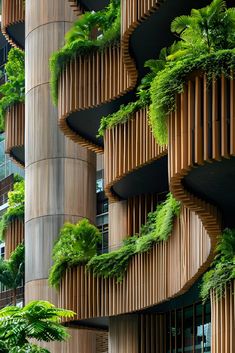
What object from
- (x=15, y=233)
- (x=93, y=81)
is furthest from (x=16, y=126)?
(x=93, y=81)

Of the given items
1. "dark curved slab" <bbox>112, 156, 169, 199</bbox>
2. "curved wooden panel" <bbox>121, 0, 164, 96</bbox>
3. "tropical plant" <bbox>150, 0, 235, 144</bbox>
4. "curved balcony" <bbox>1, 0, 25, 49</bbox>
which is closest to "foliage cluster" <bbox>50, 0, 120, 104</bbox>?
"curved wooden panel" <bbox>121, 0, 164, 96</bbox>

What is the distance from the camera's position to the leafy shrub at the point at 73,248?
34594mm

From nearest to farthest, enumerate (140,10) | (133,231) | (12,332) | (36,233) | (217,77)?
(217,77) → (12,332) → (140,10) → (133,231) → (36,233)

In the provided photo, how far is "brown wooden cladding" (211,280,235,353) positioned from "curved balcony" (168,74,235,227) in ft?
7.83

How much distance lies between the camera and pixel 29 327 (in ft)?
82.8

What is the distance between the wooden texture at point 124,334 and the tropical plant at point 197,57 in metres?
10.7

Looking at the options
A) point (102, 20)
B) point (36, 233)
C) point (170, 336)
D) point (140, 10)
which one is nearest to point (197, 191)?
point (140, 10)

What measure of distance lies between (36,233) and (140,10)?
1240cm

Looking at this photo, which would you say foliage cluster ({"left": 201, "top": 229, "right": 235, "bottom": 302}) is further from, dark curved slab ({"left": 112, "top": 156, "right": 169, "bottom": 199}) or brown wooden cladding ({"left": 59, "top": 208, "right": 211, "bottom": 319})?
dark curved slab ({"left": 112, "top": 156, "right": 169, "bottom": 199})

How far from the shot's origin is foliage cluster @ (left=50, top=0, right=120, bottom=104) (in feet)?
114

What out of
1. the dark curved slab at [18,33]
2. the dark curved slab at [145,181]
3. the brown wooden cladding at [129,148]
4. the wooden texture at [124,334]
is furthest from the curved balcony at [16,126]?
the wooden texture at [124,334]

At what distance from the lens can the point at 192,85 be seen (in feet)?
76.0

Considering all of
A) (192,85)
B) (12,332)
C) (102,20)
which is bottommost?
(12,332)

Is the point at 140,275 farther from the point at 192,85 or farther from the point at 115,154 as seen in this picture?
the point at 192,85
